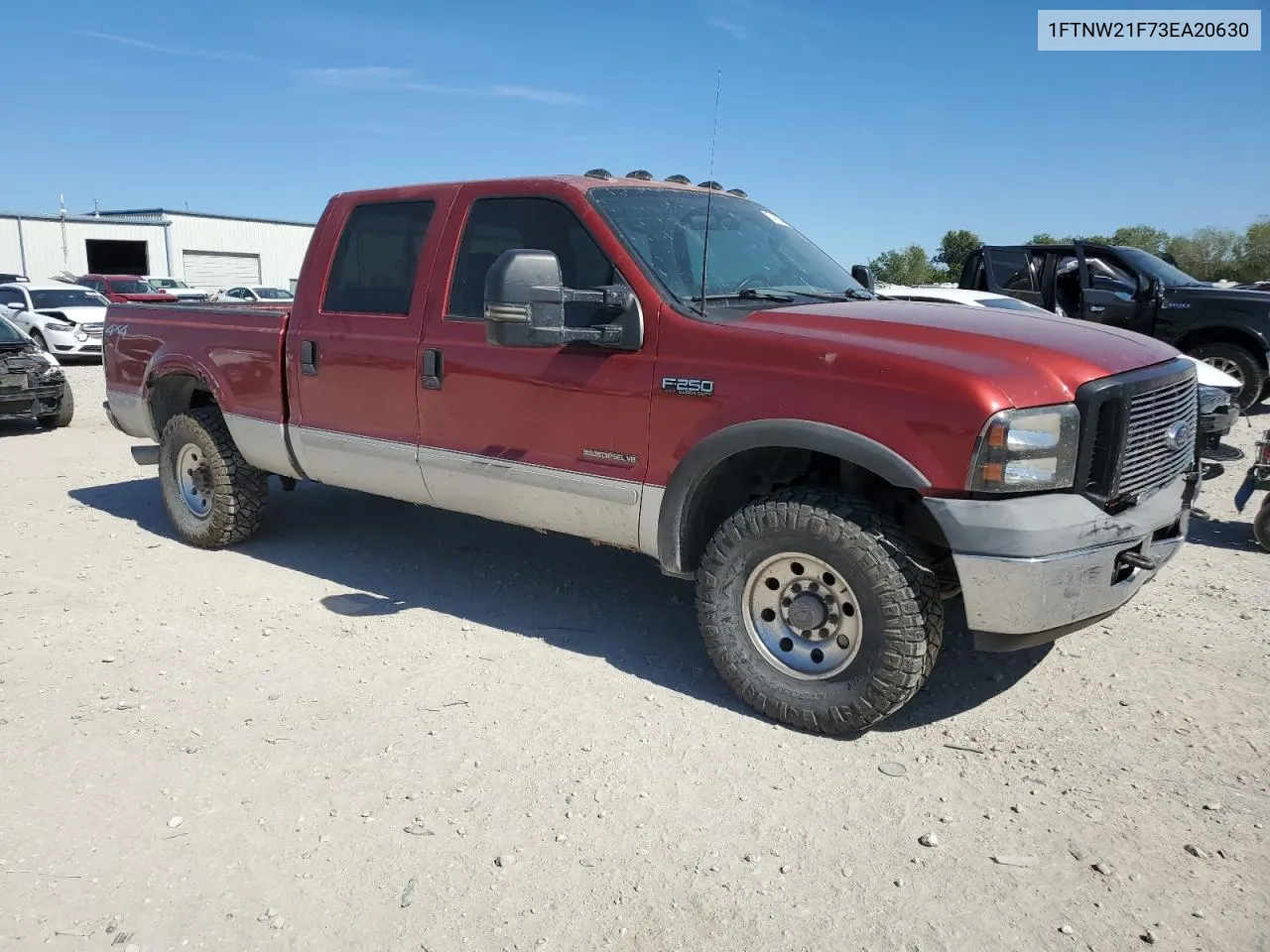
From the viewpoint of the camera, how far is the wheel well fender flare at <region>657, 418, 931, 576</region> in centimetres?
325

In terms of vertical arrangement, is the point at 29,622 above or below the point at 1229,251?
below

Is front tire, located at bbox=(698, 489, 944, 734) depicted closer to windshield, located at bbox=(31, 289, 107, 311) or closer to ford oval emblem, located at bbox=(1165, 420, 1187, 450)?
ford oval emblem, located at bbox=(1165, 420, 1187, 450)

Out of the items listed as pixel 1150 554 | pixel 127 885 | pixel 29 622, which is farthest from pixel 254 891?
pixel 1150 554

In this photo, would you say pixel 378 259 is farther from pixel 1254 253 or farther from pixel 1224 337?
pixel 1254 253

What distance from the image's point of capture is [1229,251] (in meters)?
55.6

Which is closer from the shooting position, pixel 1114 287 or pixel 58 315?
pixel 1114 287

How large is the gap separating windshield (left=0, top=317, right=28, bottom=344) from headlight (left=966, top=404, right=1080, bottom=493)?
36.7 ft

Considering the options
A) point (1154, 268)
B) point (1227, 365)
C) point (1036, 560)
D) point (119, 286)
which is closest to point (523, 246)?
Result: point (1036, 560)

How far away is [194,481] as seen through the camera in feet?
19.9

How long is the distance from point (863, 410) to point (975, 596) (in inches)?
28.5

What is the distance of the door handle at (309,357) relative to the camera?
5082mm

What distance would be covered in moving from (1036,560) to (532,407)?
7.01 ft

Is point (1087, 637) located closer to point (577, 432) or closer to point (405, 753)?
point (577, 432)

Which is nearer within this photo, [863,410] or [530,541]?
[863,410]
